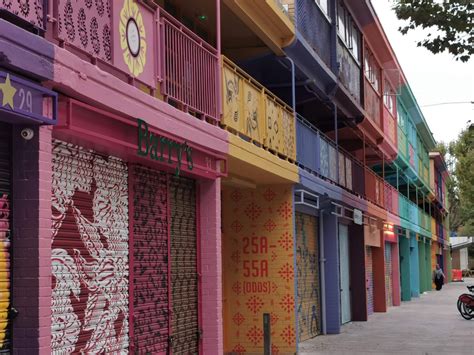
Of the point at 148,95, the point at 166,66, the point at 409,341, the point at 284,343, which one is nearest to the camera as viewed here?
the point at 148,95

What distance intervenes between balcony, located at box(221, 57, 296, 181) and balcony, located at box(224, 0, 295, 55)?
0.87m

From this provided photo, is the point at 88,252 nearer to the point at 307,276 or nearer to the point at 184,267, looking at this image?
the point at 184,267

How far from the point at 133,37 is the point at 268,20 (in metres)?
5.86

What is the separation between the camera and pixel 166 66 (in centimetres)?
967

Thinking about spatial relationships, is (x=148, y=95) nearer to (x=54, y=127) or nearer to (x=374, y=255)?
(x=54, y=127)

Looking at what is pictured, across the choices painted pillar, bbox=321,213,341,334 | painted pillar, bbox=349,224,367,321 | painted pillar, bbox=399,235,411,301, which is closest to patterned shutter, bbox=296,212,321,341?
painted pillar, bbox=321,213,341,334


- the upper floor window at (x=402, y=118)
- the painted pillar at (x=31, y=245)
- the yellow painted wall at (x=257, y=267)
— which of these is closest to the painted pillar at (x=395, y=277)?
the upper floor window at (x=402, y=118)

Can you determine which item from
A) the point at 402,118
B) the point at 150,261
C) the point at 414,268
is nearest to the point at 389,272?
the point at 402,118

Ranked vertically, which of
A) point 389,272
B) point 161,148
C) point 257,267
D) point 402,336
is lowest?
point 402,336

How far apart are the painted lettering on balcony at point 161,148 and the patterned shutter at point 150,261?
401mm

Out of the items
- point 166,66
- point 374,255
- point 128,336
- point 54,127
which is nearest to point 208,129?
point 166,66

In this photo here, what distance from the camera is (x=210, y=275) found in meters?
11.3

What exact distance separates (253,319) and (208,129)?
17.9 feet

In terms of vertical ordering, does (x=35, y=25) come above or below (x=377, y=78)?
below
